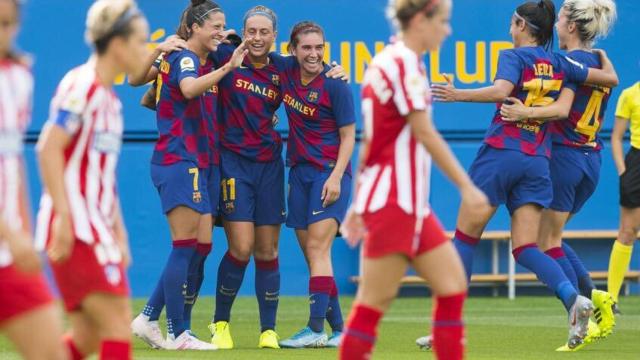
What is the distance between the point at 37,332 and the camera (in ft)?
15.4

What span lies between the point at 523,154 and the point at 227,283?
215 cm

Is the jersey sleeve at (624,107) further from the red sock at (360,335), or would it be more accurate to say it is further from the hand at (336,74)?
the red sock at (360,335)

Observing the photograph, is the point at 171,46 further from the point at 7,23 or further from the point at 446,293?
the point at 7,23

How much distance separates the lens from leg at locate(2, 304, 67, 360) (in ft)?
15.3

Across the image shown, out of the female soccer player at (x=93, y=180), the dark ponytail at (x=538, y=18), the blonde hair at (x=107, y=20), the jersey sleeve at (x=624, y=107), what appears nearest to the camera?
the female soccer player at (x=93, y=180)

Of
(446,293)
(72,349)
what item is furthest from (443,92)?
(72,349)

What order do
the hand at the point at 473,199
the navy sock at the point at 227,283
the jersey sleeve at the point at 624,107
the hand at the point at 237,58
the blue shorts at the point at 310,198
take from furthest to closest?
the jersey sleeve at the point at 624,107, the navy sock at the point at 227,283, the blue shorts at the point at 310,198, the hand at the point at 237,58, the hand at the point at 473,199

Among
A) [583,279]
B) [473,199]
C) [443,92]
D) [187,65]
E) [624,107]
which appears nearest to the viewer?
[473,199]

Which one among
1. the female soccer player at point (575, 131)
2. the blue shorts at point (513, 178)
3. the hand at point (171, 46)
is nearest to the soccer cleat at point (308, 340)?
the blue shorts at point (513, 178)

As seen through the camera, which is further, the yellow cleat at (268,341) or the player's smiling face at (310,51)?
the yellow cleat at (268,341)

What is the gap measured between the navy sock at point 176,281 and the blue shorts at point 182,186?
242 mm

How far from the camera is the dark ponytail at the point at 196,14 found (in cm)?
904

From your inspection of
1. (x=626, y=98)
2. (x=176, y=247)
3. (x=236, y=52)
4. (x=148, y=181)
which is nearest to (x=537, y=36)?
(x=236, y=52)

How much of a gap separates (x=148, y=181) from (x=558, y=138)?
252 inches
